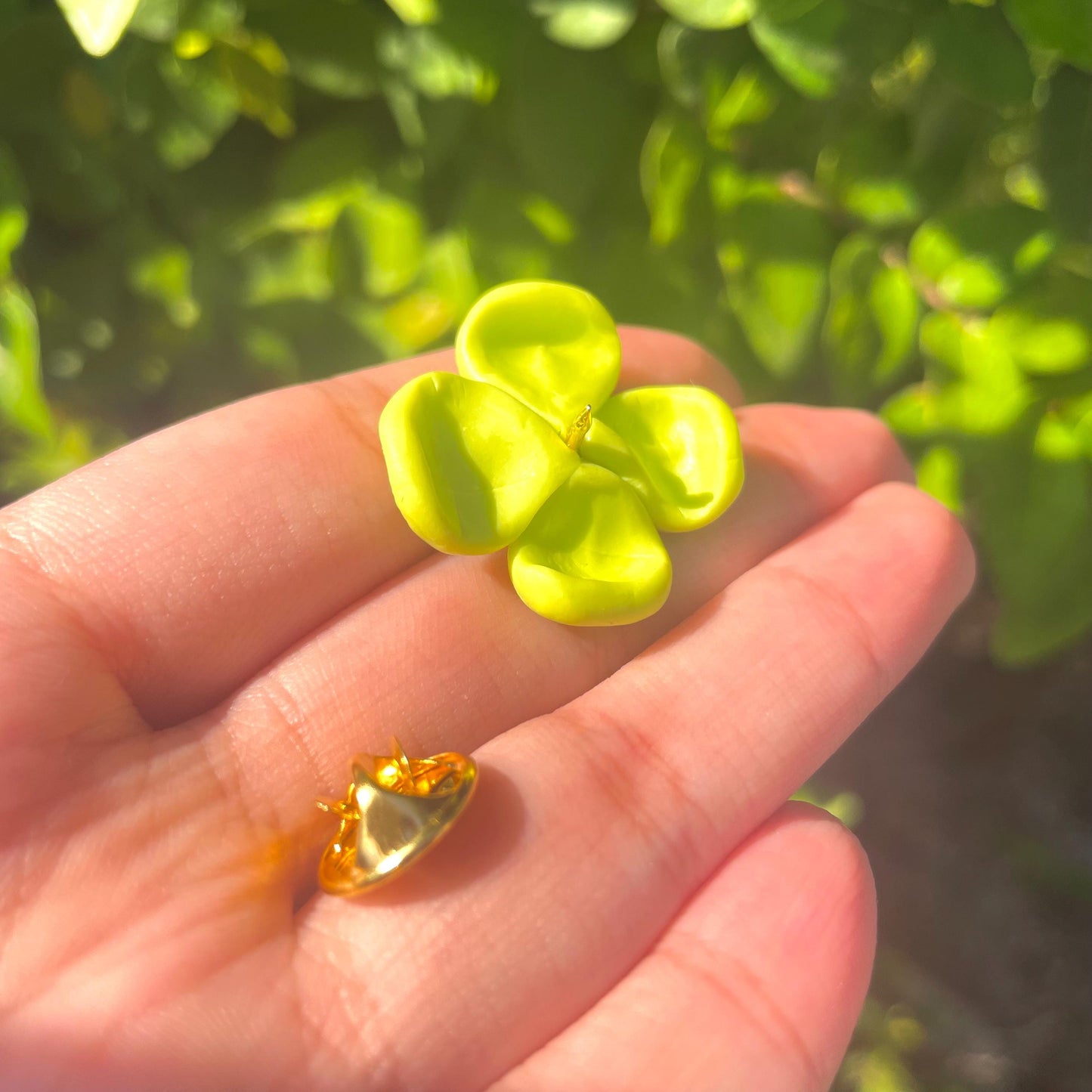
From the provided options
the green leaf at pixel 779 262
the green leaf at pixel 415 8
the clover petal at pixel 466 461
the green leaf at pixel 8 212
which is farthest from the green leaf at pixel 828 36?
the green leaf at pixel 8 212

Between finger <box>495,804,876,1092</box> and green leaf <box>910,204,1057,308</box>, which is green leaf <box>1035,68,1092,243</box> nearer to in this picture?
green leaf <box>910,204,1057,308</box>

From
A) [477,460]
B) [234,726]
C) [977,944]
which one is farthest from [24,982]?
[977,944]

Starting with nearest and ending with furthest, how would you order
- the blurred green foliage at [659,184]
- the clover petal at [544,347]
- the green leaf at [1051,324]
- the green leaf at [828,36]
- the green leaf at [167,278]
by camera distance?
the green leaf at [828,36] → the blurred green foliage at [659,184] → the green leaf at [1051,324] → the clover petal at [544,347] → the green leaf at [167,278]

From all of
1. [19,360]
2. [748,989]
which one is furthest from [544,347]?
[748,989]

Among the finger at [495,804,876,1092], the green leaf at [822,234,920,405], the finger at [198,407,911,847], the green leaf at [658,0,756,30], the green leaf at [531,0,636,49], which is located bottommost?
the finger at [495,804,876,1092]

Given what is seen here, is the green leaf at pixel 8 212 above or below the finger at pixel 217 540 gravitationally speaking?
above

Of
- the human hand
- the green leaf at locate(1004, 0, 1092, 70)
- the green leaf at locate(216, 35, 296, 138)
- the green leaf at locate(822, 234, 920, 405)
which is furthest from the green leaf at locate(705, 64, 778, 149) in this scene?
the green leaf at locate(216, 35, 296, 138)

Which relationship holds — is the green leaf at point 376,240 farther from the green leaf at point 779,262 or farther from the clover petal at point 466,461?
the green leaf at point 779,262
